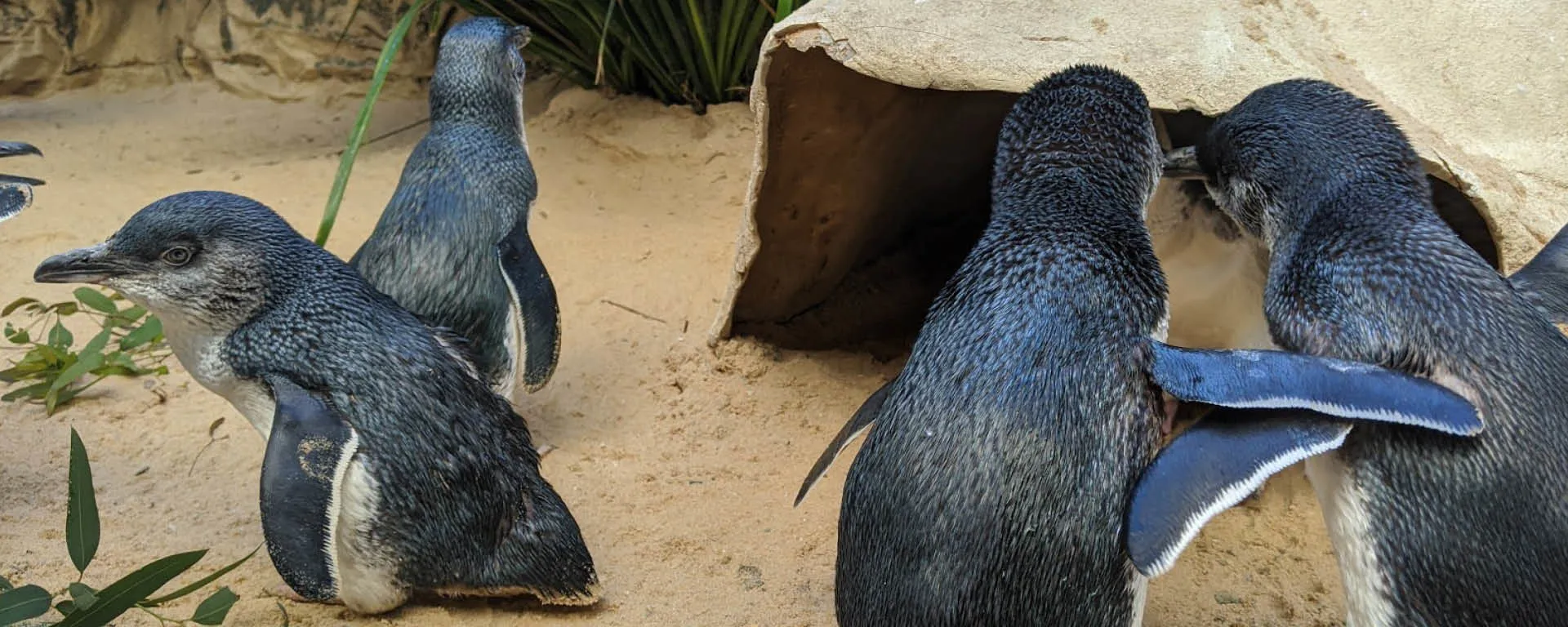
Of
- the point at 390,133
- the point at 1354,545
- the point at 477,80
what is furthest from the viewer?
the point at 390,133

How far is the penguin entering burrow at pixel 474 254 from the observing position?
8.92 ft

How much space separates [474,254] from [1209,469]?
68.5 inches

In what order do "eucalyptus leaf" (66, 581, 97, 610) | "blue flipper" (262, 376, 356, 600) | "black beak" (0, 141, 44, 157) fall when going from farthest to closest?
1. "black beak" (0, 141, 44, 157)
2. "blue flipper" (262, 376, 356, 600)
3. "eucalyptus leaf" (66, 581, 97, 610)

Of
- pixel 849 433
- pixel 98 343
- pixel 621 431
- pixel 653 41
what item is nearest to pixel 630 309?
pixel 621 431

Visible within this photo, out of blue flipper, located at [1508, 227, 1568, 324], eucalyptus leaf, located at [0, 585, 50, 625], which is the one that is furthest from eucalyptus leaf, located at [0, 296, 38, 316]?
blue flipper, located at [1508, 227, 1568, 324]

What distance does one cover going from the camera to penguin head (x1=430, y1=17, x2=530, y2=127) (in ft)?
10.2

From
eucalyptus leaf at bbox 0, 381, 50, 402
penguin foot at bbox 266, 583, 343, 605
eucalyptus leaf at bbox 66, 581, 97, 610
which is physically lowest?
eucalyptus leaf at bbox 0, 381, 50, 402

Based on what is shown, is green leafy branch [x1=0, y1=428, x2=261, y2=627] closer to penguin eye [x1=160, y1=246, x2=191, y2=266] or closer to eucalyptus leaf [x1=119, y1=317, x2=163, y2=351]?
penguin eye [x1=160, y1=246, x2=191, y2=266]

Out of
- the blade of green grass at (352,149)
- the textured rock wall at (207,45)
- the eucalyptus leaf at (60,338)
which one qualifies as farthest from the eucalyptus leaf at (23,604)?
the textured rock wall at (207,45)

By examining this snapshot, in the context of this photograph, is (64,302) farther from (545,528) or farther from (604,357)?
(545,528)

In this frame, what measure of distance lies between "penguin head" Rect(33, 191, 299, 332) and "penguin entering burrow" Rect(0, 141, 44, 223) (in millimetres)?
334

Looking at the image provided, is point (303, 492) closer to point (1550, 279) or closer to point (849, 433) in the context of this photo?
point (849, 433)

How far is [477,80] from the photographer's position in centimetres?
313

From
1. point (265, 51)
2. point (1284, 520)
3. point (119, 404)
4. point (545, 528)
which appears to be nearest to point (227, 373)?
point (545, 528)
